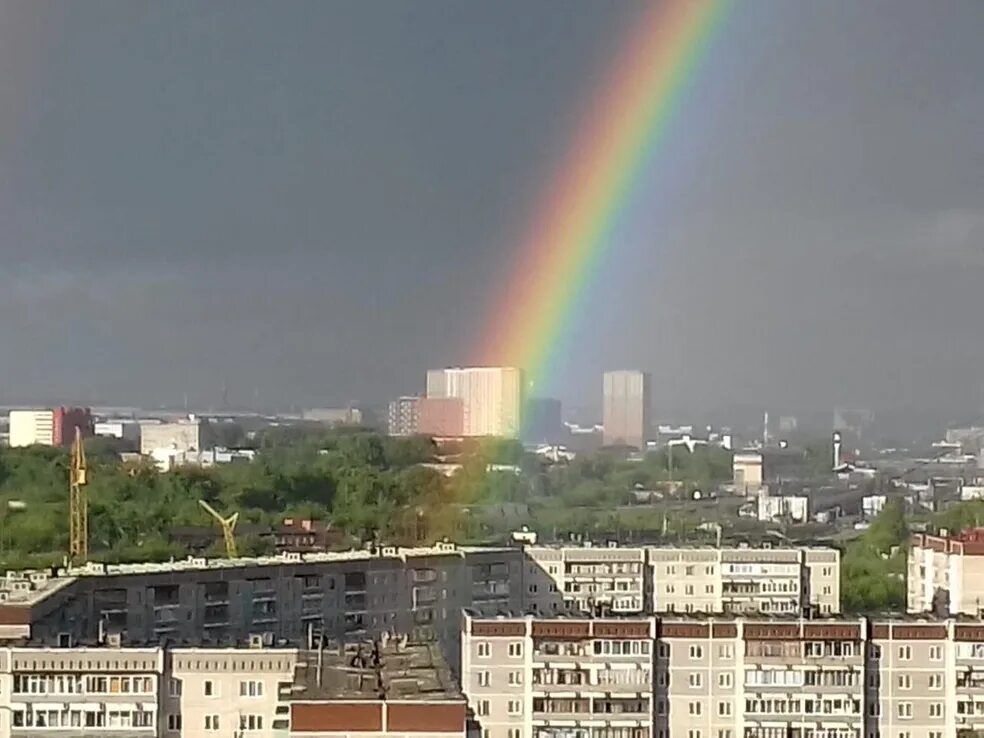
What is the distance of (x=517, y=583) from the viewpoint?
1580 cm

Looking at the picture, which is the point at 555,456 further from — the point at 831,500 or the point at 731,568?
the point at 731,568

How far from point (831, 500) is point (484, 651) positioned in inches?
1208

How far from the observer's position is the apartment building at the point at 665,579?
51.6 feet

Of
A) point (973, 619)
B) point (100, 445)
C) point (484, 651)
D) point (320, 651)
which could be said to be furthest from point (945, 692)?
point (100, 445)

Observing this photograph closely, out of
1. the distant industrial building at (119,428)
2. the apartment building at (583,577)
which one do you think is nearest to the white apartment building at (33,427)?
the distant industrial building at (119,428)

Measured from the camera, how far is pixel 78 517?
2255 cm

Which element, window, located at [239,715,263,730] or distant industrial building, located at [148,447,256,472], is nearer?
window, located at [239,715,263,730]

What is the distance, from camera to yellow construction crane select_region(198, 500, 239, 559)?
19.7 metres

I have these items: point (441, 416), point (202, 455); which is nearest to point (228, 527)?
point (202, 455)

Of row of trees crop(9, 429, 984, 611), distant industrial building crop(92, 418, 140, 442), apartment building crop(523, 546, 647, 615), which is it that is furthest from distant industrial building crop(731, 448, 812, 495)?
apartment building crop(523, 546, 647, 615)

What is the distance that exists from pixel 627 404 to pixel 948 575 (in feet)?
173

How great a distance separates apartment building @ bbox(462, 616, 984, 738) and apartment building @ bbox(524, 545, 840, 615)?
466cm

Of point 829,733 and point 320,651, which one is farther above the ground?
point 320,651

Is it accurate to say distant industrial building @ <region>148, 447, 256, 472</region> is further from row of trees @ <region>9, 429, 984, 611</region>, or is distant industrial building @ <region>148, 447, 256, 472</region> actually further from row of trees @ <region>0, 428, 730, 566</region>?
row of trees @ <region>9, 429, 984, 611</region>
